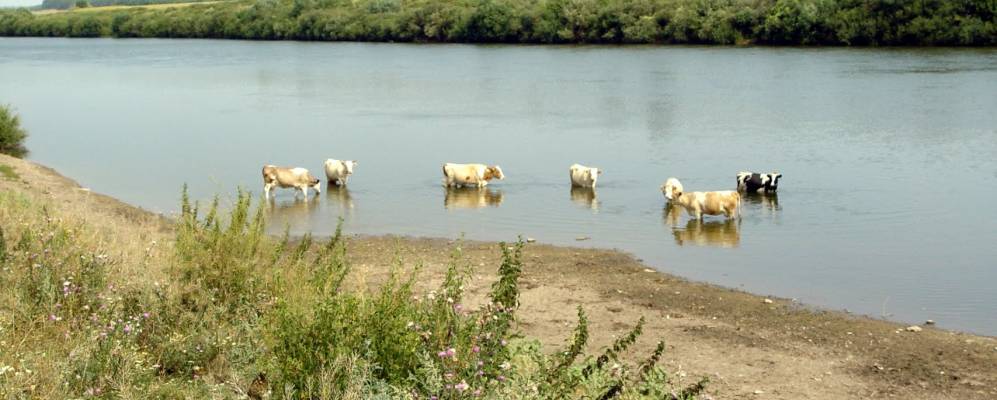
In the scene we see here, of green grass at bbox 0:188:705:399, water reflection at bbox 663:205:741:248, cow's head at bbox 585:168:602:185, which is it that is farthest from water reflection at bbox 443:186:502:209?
green grass at bbox 0:188:705:399

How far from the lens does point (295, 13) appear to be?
108 metres


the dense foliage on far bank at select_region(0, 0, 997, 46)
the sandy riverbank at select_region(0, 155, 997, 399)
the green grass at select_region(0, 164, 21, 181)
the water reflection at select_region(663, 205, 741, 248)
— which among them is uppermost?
the dense foliage on far bank at select_region(0, 0, 997, 46)

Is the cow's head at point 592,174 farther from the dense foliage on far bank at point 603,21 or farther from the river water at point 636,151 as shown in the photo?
the dense foliage on far bank at point 603,21

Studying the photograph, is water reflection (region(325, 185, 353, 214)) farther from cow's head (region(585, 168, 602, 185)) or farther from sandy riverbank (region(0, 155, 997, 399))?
sandy riverbank (region(0, 155, 997, 399))

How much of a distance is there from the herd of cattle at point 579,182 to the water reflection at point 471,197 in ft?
0.78

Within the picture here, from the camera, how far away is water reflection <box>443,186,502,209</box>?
69.7 ft

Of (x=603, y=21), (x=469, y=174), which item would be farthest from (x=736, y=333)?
(x=603, y=21)

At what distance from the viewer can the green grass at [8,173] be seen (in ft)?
69.9

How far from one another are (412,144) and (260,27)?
83145mm

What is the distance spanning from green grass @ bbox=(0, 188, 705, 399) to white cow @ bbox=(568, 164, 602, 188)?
1281 centimetres

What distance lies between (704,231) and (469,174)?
19.6 ft

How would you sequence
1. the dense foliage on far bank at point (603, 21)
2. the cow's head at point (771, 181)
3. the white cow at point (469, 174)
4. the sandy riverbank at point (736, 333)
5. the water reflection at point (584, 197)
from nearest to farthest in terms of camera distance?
1. the sandy riverbank at point (736, 333)
2. the water reflection at point (584, 197)
3. the cow's head at point (771, 181)
4. the white cow at point (469, 174)
5. the dense foliage on far bank at point (603, 21)

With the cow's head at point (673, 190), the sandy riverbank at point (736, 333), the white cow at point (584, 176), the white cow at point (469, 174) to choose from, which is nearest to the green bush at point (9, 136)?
the white cow at point (469, 174)

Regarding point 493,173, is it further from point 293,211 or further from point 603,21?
point 603,21
